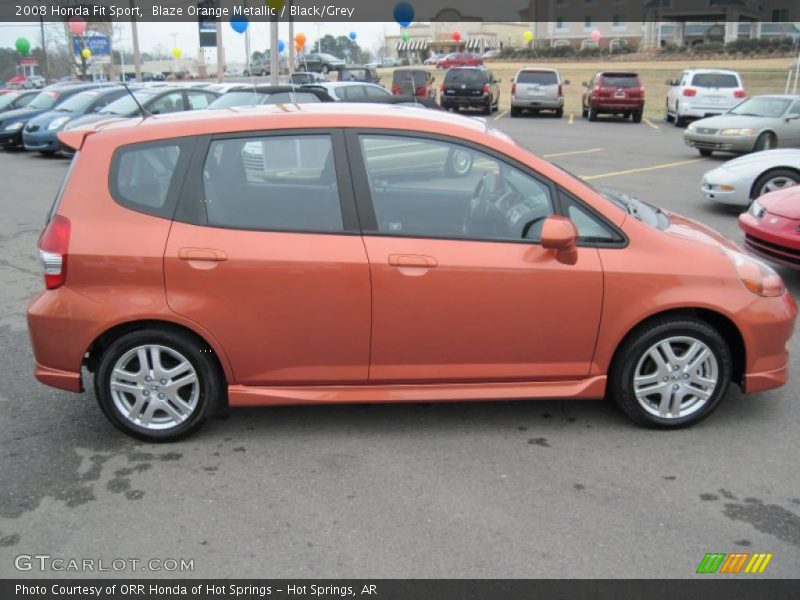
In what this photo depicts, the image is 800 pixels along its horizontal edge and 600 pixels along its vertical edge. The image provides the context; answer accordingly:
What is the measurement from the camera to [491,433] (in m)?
4.27

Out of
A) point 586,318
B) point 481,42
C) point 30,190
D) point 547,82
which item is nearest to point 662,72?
point 547,82

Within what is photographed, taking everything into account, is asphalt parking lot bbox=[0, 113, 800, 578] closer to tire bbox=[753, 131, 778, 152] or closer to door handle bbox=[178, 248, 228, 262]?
door handle bbox=[178, 248, 228, 262]

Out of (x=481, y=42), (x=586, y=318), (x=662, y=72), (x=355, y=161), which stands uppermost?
(x=481, y=42)

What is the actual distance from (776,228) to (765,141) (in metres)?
9.84

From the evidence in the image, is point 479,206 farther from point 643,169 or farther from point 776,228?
point 643,169

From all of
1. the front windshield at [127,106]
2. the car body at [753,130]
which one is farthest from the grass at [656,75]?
the front windshield at [127,106]

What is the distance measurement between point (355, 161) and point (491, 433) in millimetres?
1639

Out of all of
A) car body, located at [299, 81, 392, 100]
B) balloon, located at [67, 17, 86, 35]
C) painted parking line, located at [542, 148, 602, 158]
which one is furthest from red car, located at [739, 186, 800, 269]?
balloon, located at [67, 17, 86, 35]

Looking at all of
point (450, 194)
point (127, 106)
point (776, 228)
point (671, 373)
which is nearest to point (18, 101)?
point (127, 106)

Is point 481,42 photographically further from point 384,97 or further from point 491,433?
point 491,433

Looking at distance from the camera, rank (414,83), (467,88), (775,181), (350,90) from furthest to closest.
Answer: (467,88)
(414,83)
(350,90)
(775,181)

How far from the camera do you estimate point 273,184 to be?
409 centimetres

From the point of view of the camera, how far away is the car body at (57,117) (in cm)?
1816

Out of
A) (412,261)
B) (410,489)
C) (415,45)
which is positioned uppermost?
(415,45)
